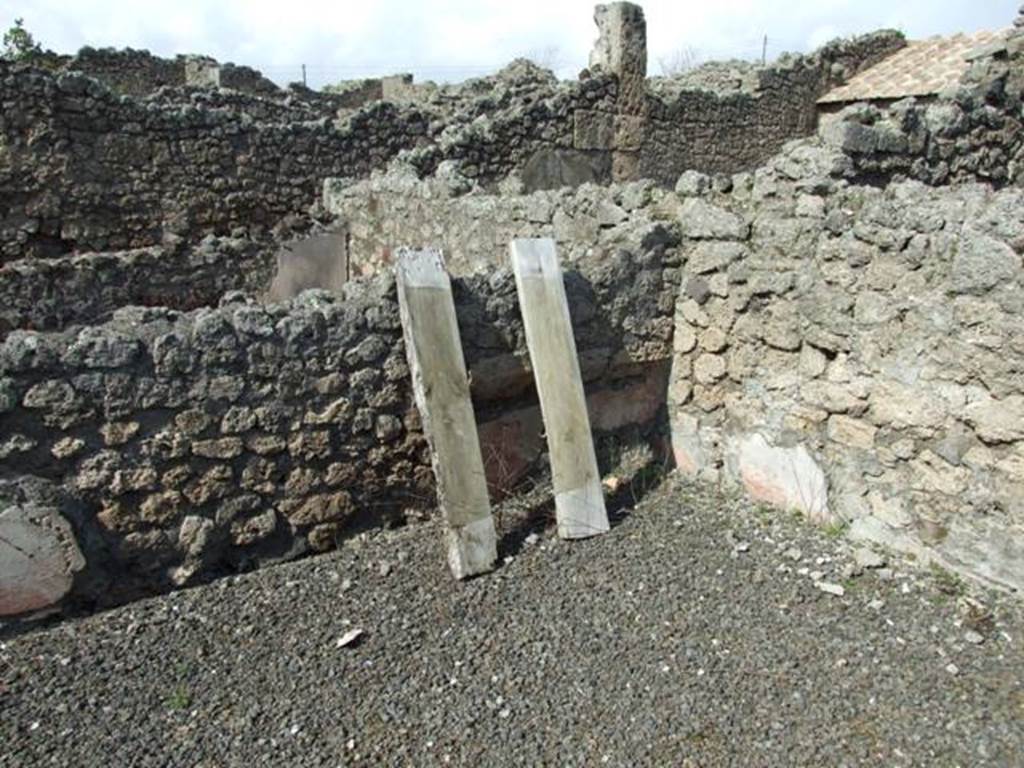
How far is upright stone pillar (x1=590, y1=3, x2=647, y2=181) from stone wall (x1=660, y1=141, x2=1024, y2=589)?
6.92 meters

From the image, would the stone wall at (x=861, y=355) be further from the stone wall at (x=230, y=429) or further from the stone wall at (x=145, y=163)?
the stone wall at (x=145, y=163)

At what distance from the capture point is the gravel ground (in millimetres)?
2668

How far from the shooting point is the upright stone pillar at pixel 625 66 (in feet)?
36.2

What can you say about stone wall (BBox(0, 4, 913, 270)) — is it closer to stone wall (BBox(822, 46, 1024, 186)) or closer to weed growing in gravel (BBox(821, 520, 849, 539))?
stone wall (BBox(822, 46, 1024, 186))

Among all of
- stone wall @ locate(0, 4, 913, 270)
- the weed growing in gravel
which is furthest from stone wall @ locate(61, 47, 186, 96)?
the weed growing in gravel

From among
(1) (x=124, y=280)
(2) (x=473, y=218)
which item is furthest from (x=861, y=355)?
(1) (x=124, y=280)

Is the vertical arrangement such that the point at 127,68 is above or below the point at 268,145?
above

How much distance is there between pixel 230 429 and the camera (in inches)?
140

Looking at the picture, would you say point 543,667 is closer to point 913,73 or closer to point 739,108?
point 739,108

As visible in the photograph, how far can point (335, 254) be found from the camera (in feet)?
26.0

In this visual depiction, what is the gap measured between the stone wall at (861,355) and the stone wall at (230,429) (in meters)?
0.66

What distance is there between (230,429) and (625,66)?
9133 mm

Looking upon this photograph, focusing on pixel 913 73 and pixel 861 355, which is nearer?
pixel 861 355

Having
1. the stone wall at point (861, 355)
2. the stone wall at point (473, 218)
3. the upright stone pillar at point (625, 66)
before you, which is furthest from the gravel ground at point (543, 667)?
the upright stone pillar at point (625, 66)
